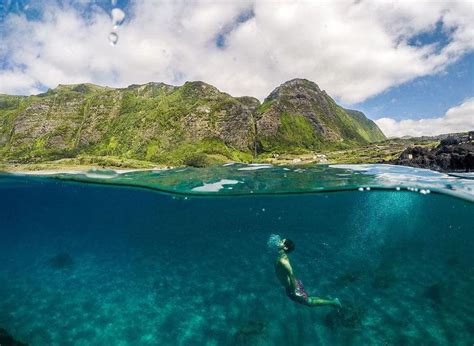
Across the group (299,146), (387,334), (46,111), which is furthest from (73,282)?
(46,111)

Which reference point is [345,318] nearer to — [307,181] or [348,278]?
[348,278]

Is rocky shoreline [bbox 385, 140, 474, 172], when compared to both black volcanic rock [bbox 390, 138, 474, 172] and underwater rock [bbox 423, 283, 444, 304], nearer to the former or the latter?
black volcanic rock [bbox 390, 138, 474, 172]

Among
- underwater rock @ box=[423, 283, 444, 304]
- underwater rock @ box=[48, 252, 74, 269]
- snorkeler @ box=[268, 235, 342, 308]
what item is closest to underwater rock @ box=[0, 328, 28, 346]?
underwater rock @ box=[48, 252, 74, 269]

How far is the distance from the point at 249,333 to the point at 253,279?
19.3 feet

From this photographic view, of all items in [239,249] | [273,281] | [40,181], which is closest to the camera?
[273,281]

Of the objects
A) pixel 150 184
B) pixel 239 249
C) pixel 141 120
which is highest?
pixel 141 120

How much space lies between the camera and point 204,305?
16.0 meters

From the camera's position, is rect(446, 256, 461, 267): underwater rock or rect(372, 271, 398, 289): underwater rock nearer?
rect(372, 271, 398, 289): underwater rock

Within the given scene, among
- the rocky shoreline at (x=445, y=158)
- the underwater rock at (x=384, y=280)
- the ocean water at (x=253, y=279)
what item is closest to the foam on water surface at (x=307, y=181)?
the ocean water at (x=253, y=279)

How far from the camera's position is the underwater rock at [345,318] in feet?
46.0

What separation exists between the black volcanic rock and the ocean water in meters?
1.94

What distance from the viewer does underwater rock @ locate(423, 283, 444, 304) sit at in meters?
16.6

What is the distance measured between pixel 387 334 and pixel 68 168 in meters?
53.7

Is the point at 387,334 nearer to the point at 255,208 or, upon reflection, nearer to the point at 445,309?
the point at 445,309
